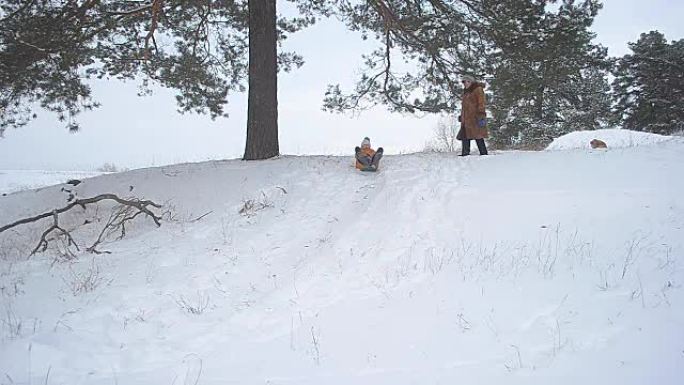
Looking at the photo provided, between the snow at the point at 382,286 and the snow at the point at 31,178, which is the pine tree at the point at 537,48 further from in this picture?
the snow at the point at 31,178

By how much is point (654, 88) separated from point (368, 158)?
60.6 feet

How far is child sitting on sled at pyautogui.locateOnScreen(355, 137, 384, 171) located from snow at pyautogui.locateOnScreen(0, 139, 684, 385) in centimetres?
69

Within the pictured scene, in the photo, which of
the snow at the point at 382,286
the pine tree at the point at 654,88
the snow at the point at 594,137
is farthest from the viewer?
the pine tree at the point at 654,88

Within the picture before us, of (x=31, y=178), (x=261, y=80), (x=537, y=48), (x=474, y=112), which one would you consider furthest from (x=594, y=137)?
(x=31, y=178)

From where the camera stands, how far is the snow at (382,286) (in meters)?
3.15

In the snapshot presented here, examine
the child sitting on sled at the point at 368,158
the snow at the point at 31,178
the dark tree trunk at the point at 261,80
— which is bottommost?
the snow at the point at 31,178

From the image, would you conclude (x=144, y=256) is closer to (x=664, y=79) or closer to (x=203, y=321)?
(x=203, y=321)

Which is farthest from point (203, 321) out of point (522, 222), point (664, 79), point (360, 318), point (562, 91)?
point (664, 79)

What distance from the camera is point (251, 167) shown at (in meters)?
8.32

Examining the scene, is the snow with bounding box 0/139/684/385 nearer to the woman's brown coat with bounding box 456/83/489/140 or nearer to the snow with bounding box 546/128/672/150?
the woman's brown coat with bounding box 456/83/489/140

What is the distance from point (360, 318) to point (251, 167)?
5122 millimetres

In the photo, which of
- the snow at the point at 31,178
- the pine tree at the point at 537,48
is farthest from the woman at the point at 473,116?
the snow at the point at 31,178

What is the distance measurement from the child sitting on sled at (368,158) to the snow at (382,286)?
2.28ft

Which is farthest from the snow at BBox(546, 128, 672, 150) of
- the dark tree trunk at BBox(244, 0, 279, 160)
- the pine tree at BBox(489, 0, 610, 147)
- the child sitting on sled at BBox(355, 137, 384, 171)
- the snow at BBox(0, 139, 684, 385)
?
the dark tree trunk at BBox(244, 0, 279, 160)
